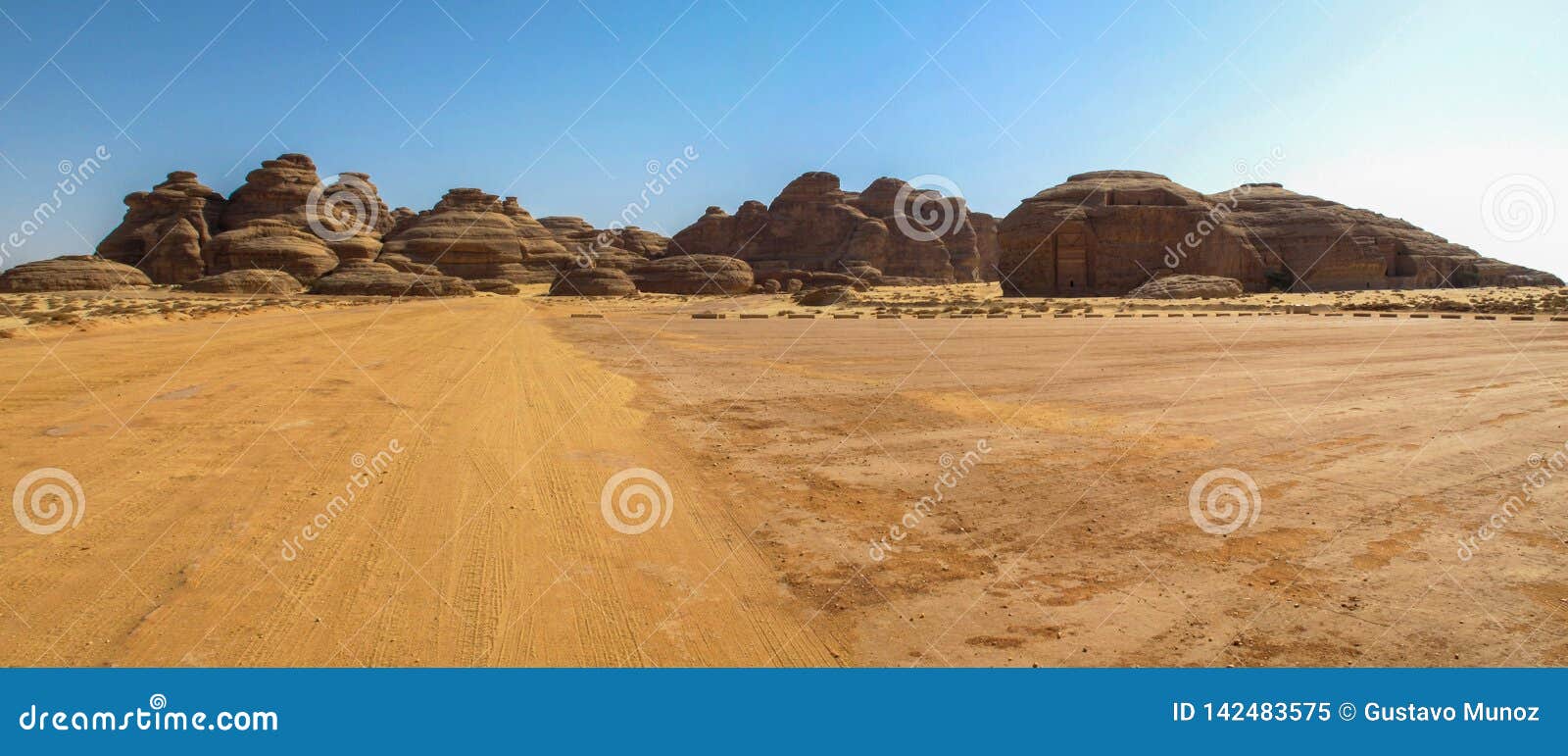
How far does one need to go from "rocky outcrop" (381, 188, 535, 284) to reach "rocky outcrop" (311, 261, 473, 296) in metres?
17.8

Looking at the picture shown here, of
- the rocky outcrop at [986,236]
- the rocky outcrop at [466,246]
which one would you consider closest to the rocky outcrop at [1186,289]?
the rocky outcrop at [466,246]

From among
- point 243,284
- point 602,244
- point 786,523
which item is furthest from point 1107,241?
point 602,244

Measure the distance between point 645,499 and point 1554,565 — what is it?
20.0 feet

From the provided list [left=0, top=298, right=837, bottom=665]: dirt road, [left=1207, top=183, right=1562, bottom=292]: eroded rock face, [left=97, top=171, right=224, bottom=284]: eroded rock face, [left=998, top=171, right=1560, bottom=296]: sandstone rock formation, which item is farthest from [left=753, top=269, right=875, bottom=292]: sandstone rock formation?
[left=0, top=298, right=837, bottom=665]: dirt road

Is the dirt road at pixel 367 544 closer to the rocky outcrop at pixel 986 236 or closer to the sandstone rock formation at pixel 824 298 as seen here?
the sandstone rock formation at pixel 824 298

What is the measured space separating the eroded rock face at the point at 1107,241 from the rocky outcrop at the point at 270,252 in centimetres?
5499

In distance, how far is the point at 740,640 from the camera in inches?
159

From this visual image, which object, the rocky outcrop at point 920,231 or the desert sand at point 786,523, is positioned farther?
the rocky outcrop at point 920,231

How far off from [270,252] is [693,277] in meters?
35.2

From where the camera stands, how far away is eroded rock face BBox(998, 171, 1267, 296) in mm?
53625

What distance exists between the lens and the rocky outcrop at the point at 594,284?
199 ft

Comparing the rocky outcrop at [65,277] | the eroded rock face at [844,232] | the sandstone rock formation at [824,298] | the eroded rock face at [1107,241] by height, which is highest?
the eroded rock face at [844,232]

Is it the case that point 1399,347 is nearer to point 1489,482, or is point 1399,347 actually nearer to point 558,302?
point 1489,482

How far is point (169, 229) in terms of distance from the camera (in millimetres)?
78000
